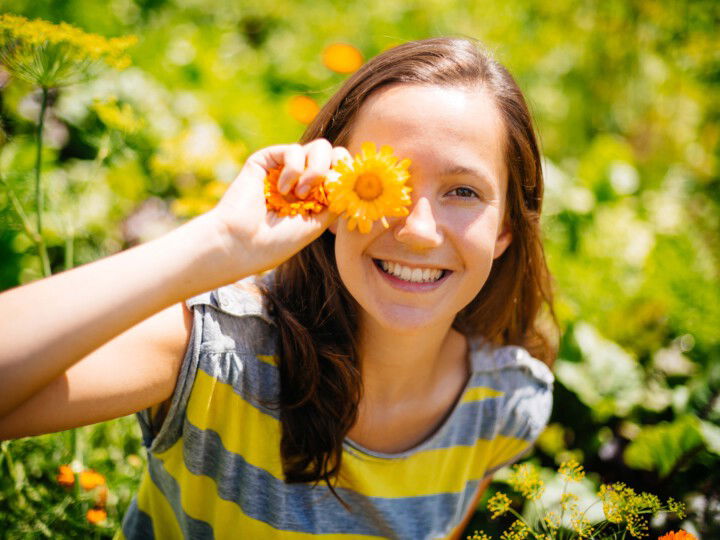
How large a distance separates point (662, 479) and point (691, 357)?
0.66m

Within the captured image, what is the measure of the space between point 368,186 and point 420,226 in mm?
139

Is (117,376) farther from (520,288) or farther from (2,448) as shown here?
(520,288)

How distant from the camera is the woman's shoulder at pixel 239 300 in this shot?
3.88 ft

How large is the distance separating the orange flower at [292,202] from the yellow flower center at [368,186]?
0.07 meters

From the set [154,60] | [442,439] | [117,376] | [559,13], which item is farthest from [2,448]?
[559,13]

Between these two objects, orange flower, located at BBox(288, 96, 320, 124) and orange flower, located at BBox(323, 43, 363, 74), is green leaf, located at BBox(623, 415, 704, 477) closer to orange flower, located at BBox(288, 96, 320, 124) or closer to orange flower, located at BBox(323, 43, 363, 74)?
orange flower, located at BBox(288, 96, 320, 124)

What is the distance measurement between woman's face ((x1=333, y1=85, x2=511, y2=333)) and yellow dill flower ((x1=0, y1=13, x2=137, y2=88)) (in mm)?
608

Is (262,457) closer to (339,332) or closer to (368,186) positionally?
(339,332)

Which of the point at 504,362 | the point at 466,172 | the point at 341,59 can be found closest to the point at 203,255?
the point at 466,172

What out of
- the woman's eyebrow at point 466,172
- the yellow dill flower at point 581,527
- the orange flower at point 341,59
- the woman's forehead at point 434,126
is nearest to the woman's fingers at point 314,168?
the woman's forehead at point 434,126

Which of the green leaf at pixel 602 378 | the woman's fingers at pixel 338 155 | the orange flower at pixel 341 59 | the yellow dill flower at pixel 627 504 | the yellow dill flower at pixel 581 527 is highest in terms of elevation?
the orange flower at pixel 341 59

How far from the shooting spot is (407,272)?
3.98 feet

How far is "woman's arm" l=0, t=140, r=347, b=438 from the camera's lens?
836 mm

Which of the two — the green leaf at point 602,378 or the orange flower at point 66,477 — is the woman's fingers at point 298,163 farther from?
the green leaf at point 602,378
